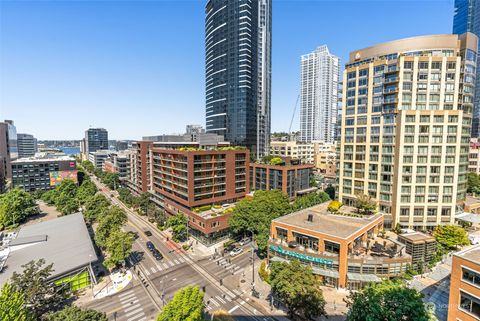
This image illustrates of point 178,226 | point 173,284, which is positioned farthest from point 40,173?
point 173,284

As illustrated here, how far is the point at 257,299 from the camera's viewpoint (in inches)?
1738

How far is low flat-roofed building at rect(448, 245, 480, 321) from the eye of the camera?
92.5 feet

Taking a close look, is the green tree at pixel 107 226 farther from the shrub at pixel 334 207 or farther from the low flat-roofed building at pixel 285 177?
the shrub at pixel 334 207

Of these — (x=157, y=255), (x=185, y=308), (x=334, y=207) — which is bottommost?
(x=157, y=255)

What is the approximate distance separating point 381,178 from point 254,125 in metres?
93.2

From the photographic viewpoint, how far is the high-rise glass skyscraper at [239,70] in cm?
14250

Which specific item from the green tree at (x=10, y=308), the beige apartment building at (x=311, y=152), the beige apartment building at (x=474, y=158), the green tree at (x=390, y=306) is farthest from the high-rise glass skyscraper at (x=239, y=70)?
the green tree at (x=10, y=308)

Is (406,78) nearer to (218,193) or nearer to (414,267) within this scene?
(414,267)

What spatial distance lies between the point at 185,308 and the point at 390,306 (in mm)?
23984

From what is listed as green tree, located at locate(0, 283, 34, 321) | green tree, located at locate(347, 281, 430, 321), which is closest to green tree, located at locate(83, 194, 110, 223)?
green tree, located at locate(0, 283, 34, 321)

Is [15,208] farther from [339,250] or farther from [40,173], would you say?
[339,250]

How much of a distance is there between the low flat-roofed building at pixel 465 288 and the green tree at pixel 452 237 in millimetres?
34553

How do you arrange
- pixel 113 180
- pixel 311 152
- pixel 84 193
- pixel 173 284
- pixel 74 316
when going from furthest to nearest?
pixel 311 152 → pixel 113 180 → pixel 84 193 → pixel 173 284 → pixel 74 316

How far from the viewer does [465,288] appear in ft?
96.1
